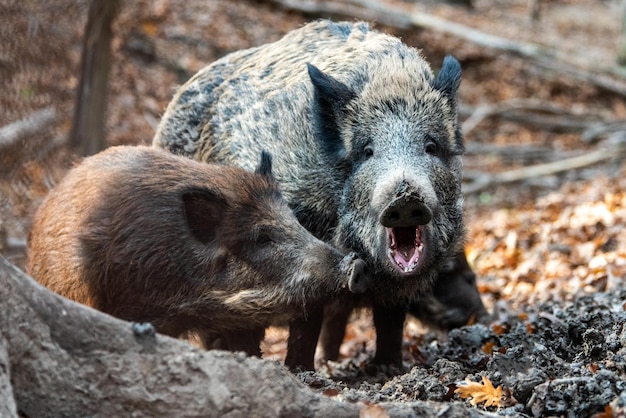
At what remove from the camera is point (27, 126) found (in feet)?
32.8

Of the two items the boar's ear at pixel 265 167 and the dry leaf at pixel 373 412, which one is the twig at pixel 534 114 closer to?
the boar's ear at pixel 265 167

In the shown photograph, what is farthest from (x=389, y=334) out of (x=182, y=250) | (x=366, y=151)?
(x=182, y=250)

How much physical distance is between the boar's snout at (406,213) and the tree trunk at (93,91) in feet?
22.4

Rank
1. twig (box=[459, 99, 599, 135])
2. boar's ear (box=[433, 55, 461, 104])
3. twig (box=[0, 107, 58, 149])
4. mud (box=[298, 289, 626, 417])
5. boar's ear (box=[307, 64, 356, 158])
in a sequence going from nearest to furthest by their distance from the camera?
mud (box=[298, 289, 626, 417])
boar's ear (box=[307, 64, 356, 158])
boar's ear (box=[433, 55, 461, 104])
twig (box=[0, 107, 58, 149])
twig (box=[459, 99, 599, 135])

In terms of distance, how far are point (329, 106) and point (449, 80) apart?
867mm

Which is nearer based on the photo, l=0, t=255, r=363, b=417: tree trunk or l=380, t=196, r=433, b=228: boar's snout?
l=0, t=255, r=363, b=417: tree trunk

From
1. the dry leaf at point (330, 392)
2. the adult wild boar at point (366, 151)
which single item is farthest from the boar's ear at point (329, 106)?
the dry leaf at point (330, 392)

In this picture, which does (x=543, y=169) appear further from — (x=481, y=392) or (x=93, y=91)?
(x=481, y=392)

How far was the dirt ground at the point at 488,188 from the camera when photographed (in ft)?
15.5

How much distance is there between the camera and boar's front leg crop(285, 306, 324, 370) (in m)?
5.93

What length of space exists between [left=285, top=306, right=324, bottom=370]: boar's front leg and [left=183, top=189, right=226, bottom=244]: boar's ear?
2.87ft

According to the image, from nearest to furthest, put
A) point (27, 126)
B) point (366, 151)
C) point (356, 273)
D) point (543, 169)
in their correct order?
point (356, 273) < point (366, 151) < point (27, 126) < point (543, 169)

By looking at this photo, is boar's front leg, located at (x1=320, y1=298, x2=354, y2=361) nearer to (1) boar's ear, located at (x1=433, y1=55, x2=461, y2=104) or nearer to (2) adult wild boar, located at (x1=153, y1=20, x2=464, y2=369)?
(2) adult wild boar, located at (x1=153, y1=20, x2=464, y2=369)

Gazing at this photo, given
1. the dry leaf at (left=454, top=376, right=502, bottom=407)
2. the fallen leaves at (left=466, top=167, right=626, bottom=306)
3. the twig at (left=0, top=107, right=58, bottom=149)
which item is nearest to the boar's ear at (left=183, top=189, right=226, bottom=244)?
the dry leaf at (left=454, top=376, right=502, bottom=407)
